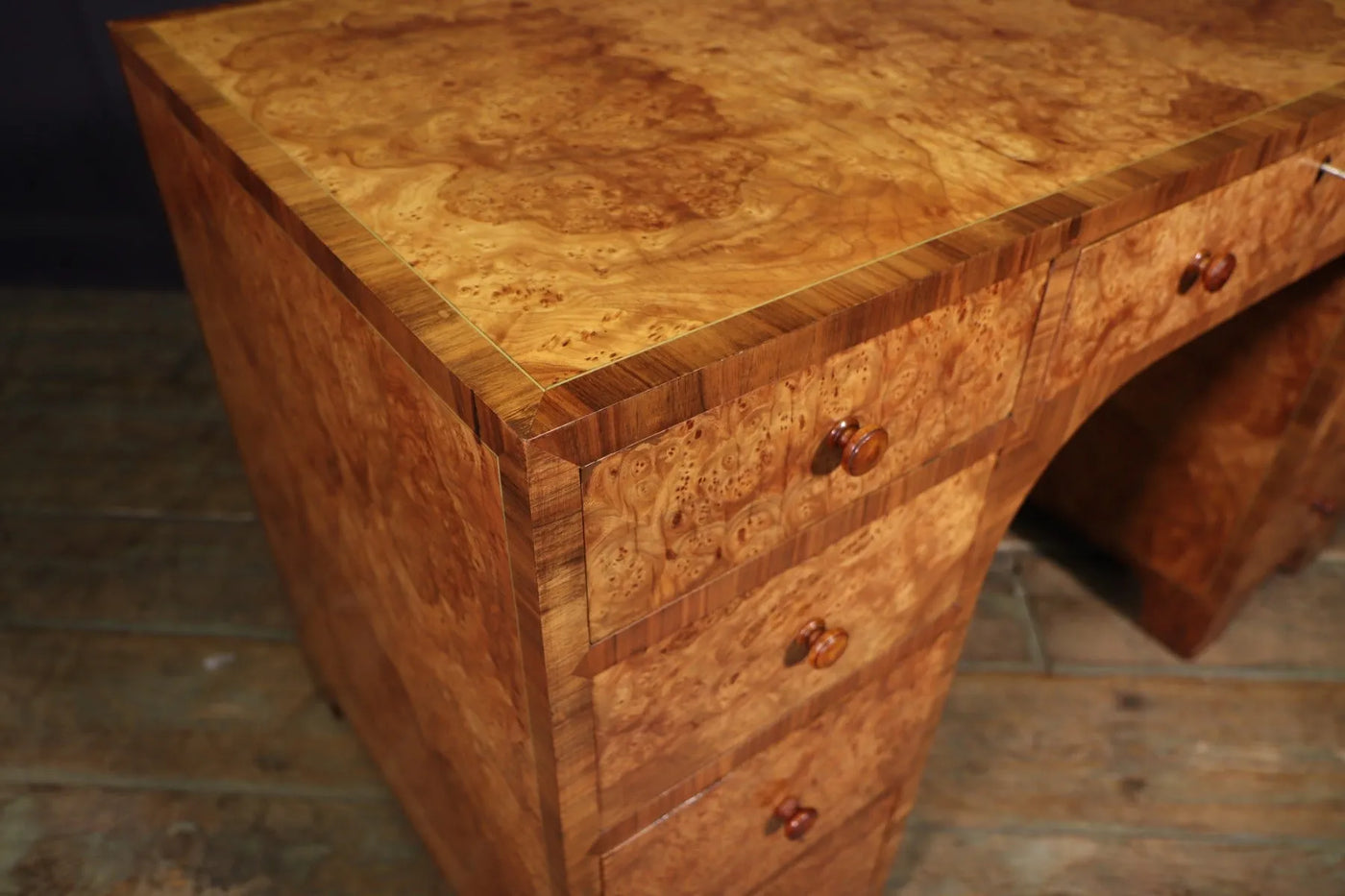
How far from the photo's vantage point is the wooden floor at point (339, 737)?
1.34 metres

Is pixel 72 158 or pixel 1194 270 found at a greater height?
pixel 1194 270

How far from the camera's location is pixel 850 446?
2.34ft

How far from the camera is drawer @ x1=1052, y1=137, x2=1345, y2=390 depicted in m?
0.83

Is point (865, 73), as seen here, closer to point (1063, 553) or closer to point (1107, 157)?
point (1107, 157)

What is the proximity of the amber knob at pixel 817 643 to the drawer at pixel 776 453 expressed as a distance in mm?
113

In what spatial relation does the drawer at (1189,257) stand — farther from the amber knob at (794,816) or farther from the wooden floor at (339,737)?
the wooden floor at (339,737)

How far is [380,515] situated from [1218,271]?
0.69 m

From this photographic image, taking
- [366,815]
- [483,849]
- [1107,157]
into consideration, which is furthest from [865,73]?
[366,815]

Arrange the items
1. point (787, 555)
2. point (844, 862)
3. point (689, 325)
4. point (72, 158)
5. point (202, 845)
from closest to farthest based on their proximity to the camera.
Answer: point (689, 325) → point (787, 555) → point (844, 862) → point (202, 845) → point (72, 158)

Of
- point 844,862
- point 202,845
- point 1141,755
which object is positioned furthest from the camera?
point 1141,755

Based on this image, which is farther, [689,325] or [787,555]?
[787,555]

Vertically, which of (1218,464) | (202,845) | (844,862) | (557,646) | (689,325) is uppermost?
(689,325)

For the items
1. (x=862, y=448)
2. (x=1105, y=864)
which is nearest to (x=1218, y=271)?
(x=862, y=448)

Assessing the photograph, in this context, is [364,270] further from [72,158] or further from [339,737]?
[72,158]
